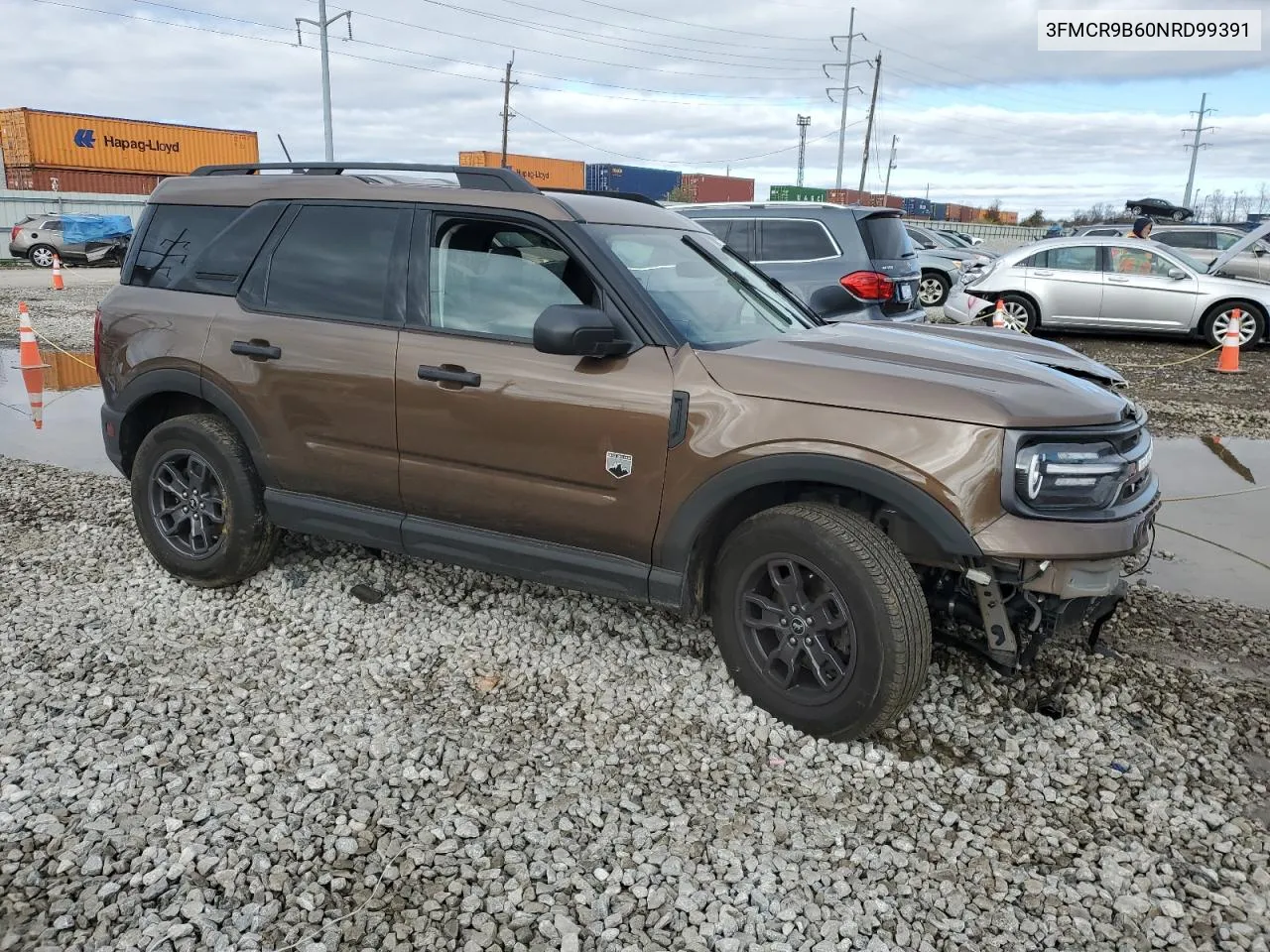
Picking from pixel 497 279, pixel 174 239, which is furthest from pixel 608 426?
pixel 174 239

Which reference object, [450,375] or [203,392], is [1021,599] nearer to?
[450,375]

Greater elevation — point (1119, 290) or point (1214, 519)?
point (1119, 290)

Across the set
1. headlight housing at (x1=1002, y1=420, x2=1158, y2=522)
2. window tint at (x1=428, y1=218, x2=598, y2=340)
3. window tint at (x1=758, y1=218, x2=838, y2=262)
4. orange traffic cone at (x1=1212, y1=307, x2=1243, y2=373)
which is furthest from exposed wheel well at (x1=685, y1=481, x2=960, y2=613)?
orange traffic cone at (x1=1212, y1=307, x2=1243, y2=373)

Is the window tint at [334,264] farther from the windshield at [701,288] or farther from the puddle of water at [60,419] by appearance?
the puddle of water at [60,419]

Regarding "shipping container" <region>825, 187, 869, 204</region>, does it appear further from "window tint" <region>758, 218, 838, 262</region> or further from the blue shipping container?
"window tint" <region>758, 218, 838, 262</region>

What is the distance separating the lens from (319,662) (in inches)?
153

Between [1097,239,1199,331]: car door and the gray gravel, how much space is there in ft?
45.0

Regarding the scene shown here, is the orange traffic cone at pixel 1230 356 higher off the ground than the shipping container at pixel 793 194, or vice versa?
the shipping container at pixel 793 194

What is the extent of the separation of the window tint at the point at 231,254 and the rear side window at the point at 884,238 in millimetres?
6140

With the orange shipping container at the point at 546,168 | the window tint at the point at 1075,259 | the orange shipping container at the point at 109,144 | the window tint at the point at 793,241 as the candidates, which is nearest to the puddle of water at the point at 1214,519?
the window tint at the point at 793,241

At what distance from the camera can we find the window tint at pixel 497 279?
3637mm

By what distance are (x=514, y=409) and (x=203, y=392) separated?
5.50 feet

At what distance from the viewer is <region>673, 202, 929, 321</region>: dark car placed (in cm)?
880

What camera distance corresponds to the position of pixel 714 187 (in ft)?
202
